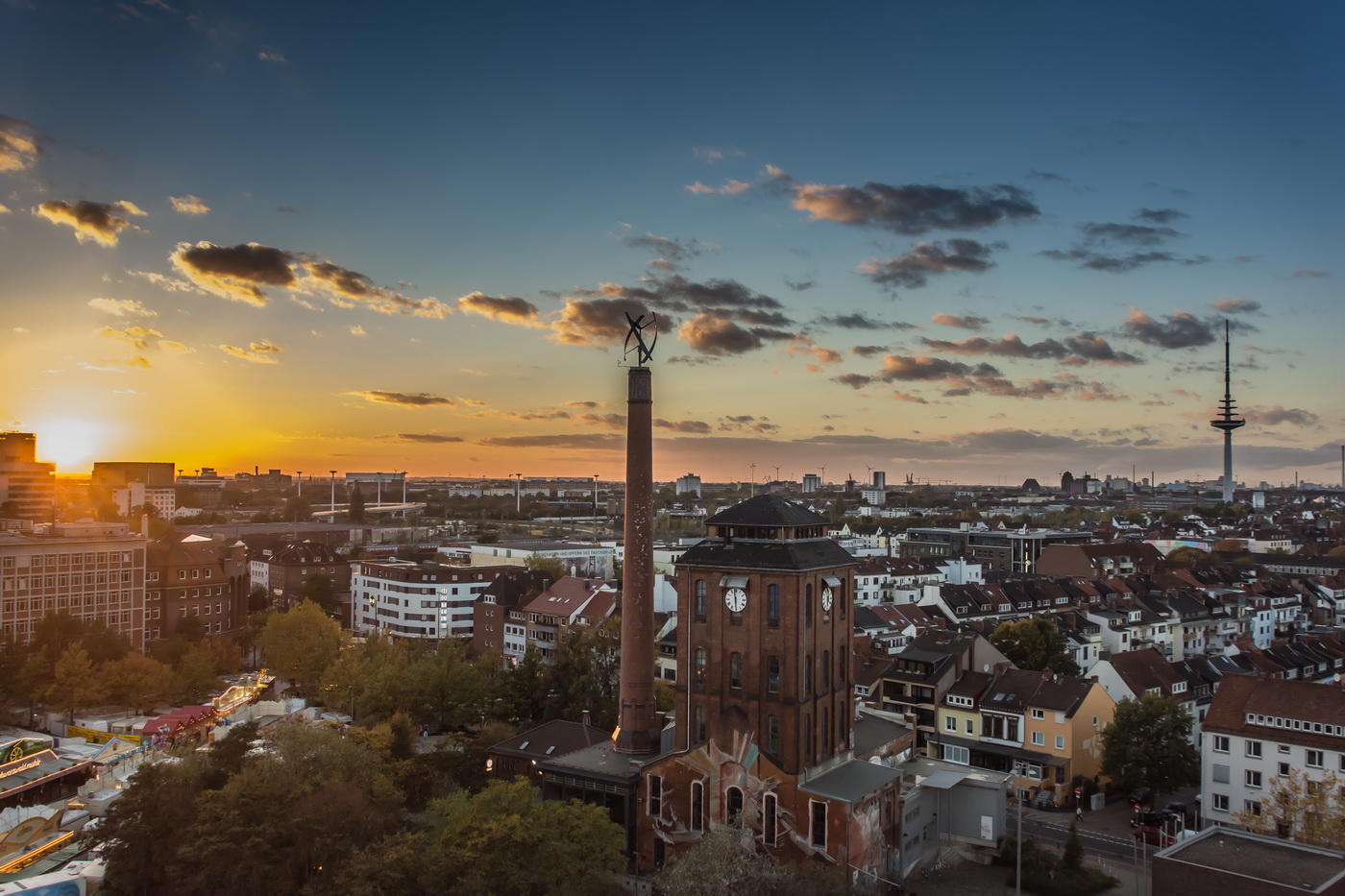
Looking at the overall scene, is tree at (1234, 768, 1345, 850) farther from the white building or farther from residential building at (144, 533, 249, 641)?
residential building at (144, 533, 249, 641)

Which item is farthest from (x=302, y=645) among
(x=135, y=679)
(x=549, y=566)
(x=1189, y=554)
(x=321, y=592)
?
(x=1189, y=554)

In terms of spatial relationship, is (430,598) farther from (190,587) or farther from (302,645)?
(190,587)

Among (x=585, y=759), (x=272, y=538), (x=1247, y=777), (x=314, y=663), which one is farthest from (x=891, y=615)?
(x=272, y=538)

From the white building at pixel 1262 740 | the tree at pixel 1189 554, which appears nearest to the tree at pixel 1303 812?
the white building at pixel 1262 740

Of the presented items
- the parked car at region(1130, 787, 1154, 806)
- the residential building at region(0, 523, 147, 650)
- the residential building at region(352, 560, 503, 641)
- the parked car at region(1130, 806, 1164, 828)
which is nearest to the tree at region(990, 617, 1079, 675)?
the parked car at region(1130, 787, 1154, 806)

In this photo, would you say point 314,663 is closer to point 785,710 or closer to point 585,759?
point 585,759

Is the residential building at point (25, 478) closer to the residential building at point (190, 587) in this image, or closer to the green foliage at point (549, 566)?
the residential building at point (190, 587)
